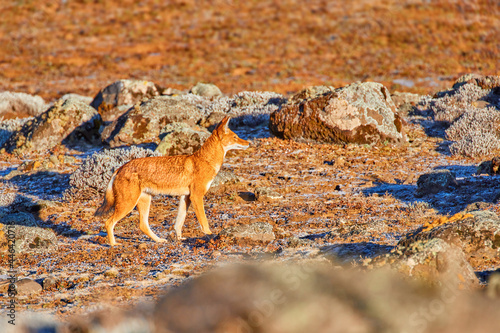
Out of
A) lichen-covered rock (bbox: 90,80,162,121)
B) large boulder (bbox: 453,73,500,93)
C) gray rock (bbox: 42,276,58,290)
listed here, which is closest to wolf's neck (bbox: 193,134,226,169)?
gray rock (bbox: 42,276,58,290)

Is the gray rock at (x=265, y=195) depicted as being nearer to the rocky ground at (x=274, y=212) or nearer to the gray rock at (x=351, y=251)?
the rocky ground at (x=274, y=212)

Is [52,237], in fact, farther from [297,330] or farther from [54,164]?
[297,330]

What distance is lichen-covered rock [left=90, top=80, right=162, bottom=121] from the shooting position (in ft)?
62.2

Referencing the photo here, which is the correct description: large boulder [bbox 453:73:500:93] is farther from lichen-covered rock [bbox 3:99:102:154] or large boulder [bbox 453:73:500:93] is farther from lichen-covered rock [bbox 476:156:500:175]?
lichen-covered rock [bbox 3:99:102:154]

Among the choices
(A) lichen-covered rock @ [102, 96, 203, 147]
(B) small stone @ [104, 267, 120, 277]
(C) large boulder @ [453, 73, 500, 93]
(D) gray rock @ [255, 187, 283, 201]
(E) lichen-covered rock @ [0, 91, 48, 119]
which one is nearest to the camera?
(B) small stone @ [104, 267, 120, 277]

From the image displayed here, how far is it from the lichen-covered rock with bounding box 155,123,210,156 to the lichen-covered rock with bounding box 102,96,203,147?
1326mm

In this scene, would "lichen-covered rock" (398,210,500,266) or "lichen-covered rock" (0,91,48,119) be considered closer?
"lichen-covered rock" (398,210,500,266)

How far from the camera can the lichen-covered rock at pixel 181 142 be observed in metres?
12.9

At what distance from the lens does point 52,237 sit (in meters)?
7.87

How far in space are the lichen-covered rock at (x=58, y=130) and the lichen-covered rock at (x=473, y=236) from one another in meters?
12.0

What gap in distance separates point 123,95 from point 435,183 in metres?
13.4

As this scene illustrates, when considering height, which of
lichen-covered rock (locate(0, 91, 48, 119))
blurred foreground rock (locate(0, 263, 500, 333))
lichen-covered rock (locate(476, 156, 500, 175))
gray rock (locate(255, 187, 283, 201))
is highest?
blurred foreground rock (locate(0, 263, 500, 333))

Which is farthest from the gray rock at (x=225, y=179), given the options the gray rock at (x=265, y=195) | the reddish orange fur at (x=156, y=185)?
the reddish orange fur at (x=156, y=185)

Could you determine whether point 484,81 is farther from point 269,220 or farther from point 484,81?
point 269,220
